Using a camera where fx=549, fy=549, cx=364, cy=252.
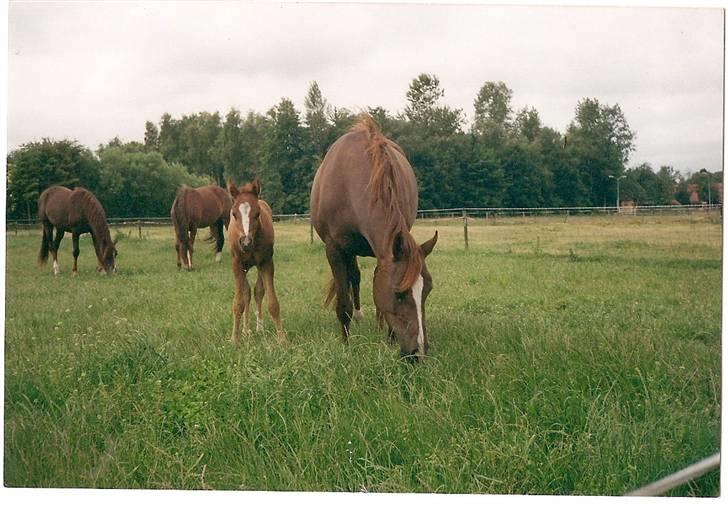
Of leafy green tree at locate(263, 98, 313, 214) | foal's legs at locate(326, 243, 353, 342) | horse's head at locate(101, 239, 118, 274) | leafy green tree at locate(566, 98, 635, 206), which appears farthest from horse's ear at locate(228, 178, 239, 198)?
leafy green tree at locate(566, 98, 635, 206)

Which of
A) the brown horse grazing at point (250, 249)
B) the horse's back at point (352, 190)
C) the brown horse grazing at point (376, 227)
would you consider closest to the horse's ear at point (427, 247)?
the brown horse grazing at point (376, 227)

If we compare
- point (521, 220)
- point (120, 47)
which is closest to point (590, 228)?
point (521, 220)

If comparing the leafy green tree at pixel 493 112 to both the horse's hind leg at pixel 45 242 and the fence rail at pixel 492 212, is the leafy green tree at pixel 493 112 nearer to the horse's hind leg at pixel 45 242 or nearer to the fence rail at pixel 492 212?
the fence rail at pixel 492 212

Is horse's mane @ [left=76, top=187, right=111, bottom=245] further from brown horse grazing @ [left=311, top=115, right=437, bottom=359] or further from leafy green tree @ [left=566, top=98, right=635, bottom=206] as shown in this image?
leafy green tree @ [left=566, top=98, right=635, bottom=206]

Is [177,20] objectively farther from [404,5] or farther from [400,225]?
[400,225]

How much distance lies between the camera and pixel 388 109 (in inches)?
170

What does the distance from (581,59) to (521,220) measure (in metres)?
1.35

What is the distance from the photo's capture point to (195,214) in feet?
15.4

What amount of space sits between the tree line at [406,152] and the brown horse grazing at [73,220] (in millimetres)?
73

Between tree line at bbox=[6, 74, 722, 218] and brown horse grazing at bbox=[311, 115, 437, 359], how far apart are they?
0.21 meters

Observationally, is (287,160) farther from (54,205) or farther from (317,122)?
(54,205)

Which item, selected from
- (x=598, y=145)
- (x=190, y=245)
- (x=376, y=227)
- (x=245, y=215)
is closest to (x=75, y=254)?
(x=190, y=245)

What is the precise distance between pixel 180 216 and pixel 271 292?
1.02 metres

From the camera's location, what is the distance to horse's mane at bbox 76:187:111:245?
4.29 m
